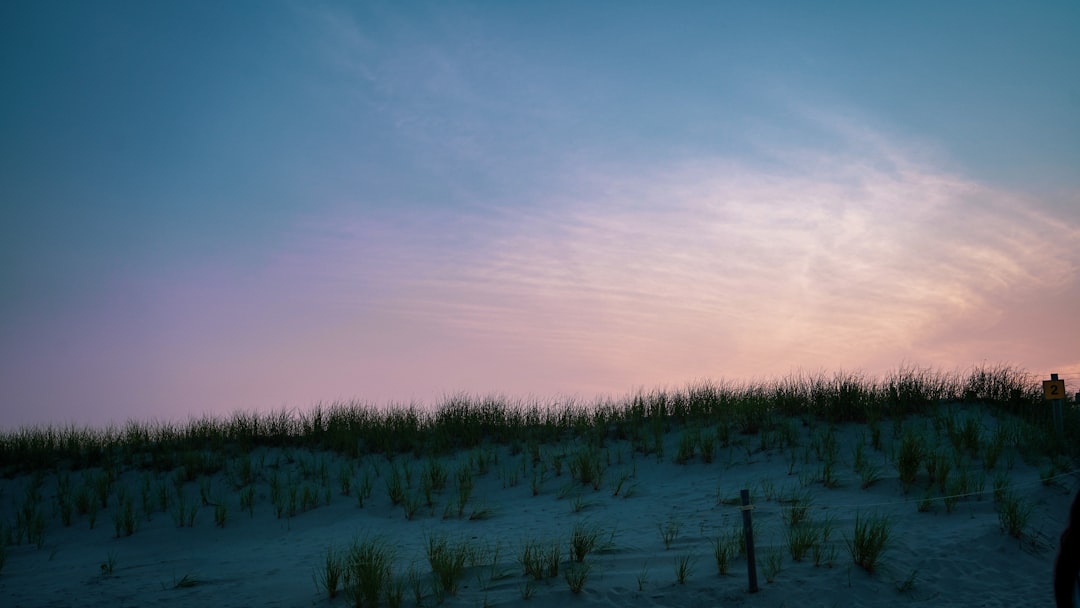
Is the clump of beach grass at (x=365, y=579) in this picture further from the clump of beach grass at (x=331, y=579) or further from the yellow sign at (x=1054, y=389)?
the yellow sign at (x=1054, y=389)

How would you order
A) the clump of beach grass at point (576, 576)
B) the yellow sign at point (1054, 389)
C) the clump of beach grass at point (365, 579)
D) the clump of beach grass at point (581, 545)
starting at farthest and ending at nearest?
1. the yellow sign at point (1054, 389)
2. the clump of beach grass at point (581, 545)
3. the clump of beach grass at point (576, 576)
4. the clump of beach grass at point (365, 579)

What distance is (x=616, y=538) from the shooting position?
9492mm

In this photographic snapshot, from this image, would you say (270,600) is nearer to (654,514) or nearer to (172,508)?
(654,514)

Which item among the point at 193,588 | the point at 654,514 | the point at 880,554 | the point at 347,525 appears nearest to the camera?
the point at 880,554

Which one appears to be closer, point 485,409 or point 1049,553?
point 1049,553

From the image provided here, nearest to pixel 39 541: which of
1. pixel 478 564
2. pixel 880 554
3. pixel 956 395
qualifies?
pixel 478 564

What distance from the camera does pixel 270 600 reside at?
813 cm

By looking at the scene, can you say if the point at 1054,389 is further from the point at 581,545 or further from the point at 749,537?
the point at 581,545

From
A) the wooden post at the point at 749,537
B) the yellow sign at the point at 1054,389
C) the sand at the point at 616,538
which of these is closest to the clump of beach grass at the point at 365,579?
the sand at the point at 616,538

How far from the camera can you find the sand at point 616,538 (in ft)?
A: 25.3

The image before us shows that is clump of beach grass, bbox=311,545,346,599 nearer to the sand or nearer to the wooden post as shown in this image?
the sand

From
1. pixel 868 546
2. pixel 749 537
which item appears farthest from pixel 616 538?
pixel 868 546

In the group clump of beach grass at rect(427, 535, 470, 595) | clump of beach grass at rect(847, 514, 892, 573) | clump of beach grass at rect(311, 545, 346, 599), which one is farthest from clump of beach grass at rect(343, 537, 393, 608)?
clump of beach grass at rect(847, 514, 892, 573)

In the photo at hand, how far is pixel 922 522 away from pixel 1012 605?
1.92 meters
